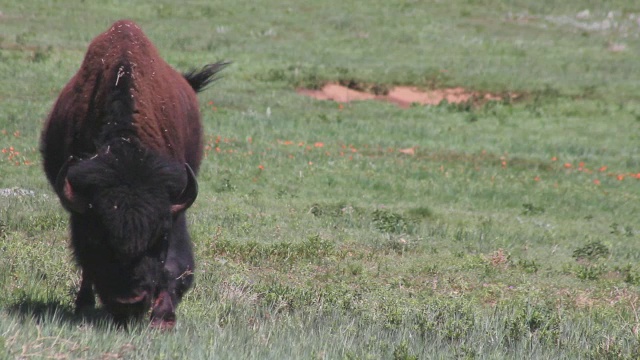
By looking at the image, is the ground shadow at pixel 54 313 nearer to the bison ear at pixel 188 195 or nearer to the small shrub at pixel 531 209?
the bison ear at pixel 188 195

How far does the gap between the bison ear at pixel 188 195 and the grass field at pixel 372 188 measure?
0.89 metres

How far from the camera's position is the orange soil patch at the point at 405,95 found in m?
25.0

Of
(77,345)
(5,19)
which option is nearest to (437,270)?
(77,345)

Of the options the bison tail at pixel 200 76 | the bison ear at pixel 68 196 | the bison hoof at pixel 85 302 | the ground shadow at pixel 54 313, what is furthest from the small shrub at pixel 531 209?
the bison ear at pixel 68 196

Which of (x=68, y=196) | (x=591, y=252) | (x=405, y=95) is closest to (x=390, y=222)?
(x=591, y=252)

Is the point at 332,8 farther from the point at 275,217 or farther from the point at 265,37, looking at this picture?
the point at 275,217

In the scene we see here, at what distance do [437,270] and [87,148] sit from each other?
16.5 feet

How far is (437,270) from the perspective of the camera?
11.2 meters

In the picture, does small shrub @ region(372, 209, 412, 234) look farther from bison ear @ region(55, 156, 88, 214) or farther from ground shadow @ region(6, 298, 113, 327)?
bison ear @ region(55, 156, 88, 214)

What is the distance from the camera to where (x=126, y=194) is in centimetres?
666

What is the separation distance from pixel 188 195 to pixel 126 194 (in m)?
0.55

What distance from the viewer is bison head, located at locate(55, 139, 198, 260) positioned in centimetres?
659

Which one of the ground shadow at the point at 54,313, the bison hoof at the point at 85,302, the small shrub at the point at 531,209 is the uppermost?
the ground shadow at the point at 54,313

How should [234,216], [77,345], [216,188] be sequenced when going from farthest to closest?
[216,188] → [234,216] → [77,345]
